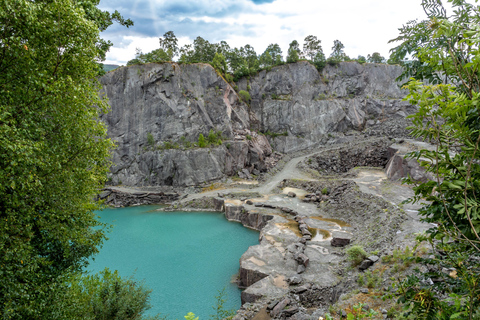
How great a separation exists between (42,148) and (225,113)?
1496 inches

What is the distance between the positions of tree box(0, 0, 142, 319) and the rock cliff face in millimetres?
30165

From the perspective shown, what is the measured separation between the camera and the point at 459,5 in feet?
12.8

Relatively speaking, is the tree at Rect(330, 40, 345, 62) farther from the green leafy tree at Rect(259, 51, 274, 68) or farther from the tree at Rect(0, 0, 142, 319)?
the tree at Rect(0, 0, 142, 319)

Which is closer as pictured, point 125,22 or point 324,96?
point 125,22

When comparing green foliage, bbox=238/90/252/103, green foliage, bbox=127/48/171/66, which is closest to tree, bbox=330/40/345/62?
green foliage, bbox=238/90/252/103

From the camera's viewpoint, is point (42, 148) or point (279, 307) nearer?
point (42, 148)

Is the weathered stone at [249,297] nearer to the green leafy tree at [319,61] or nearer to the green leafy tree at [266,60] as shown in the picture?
the green leafy tree at [266,60]

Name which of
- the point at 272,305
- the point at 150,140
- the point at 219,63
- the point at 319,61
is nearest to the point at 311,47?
the point at 319,61

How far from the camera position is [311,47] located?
192ft

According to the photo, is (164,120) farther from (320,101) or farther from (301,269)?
(301,269)

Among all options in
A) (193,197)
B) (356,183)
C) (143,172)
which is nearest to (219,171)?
(193,197)

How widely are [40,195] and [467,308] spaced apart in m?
8.36

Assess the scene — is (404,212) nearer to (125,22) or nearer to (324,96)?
(125,22)

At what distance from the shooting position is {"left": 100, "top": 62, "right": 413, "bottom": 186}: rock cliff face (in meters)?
38.9
